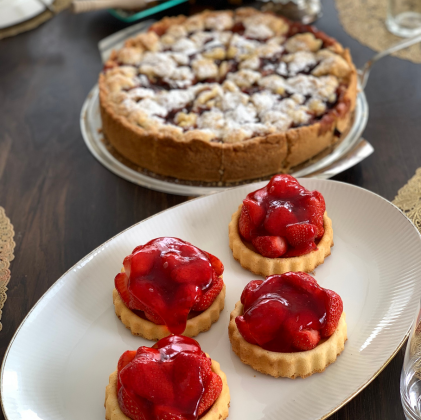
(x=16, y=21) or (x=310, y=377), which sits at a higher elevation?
(x=16, y=21)

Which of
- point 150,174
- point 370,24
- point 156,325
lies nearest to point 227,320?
point 156,325

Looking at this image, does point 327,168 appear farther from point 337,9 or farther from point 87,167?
point 337,9

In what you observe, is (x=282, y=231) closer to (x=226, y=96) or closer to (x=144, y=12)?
(x=226, y=96)

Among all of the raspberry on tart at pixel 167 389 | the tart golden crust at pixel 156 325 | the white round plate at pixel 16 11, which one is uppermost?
the white round plate at pixel 16 11

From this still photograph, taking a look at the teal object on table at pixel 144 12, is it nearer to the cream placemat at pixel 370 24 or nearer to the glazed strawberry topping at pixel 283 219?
the cream placemat at pixel 370 24

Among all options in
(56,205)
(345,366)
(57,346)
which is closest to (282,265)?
(345,366)

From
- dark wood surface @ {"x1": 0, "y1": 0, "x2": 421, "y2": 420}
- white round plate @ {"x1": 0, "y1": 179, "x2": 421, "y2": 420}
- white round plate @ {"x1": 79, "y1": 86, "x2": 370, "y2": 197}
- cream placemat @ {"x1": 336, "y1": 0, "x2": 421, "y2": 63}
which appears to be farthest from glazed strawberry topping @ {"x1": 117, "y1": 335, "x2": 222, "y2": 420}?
cream placemat @ {"x1": 336, "y1": 0, "x2": 421, "y2": 63}

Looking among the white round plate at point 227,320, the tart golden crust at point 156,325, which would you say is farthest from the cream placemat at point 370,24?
the tart golden crust at point 156,325
